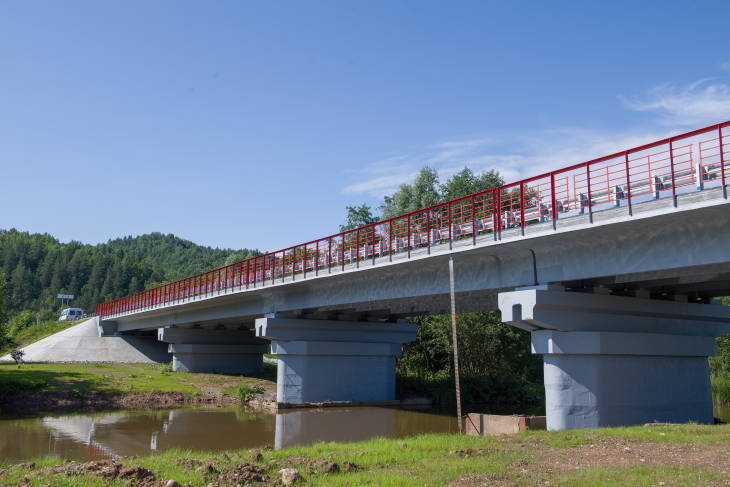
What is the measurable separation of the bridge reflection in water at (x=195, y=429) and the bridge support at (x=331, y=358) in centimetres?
165

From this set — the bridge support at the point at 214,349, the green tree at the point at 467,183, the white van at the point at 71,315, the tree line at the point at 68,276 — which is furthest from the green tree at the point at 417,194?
the tree line at the point at 68,276

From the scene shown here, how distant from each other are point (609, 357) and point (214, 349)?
34.7 metres

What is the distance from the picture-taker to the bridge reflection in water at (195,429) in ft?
58.1

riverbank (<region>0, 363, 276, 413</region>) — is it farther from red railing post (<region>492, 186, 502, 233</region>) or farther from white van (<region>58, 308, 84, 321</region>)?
white van (<region>58, 308, 84, 321</region>)

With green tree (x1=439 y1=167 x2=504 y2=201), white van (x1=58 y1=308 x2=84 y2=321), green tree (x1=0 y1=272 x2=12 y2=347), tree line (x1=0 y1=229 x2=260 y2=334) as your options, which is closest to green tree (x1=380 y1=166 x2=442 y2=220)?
green tree (x1=439 y1=167 x2=504 y2=201)

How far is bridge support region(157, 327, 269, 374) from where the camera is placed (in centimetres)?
4622

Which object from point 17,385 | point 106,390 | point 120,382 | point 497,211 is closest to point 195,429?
point 106,390

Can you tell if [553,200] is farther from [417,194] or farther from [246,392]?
[417,194]

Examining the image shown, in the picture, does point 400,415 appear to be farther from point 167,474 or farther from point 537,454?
point 167,474

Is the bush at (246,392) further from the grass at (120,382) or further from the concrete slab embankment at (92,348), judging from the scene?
the concrete slab embankment at (92,348)

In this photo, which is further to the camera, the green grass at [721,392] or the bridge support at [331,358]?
the green grass at [721,392]

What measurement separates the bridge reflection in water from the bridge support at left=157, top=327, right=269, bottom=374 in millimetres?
16552

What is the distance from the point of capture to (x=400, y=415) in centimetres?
2847

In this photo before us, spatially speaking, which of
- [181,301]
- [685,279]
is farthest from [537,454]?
[181,301]
